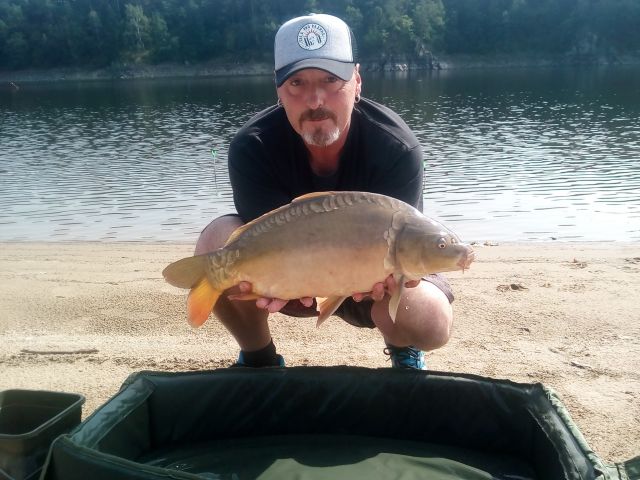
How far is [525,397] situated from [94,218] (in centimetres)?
933

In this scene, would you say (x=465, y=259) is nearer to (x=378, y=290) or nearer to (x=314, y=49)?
(x=378, y=290)

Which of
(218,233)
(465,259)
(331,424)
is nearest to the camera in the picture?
(465,259)

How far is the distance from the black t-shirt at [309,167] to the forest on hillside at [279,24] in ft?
203

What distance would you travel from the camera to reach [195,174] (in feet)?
48.2

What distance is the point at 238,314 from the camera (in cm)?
280

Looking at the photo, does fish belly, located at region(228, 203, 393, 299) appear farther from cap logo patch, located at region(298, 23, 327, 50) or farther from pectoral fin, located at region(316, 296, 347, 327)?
cap logo patch, located at region(298, 23, 327, 50)

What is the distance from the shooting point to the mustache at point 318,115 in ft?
8.61

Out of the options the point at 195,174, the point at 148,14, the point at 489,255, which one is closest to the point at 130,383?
the point at 489,255

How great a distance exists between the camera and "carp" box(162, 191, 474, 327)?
223 centimetres

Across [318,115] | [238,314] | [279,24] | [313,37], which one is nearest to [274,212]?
[318,115]

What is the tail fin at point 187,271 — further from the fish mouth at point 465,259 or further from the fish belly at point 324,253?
the fish mouth at point 465,259

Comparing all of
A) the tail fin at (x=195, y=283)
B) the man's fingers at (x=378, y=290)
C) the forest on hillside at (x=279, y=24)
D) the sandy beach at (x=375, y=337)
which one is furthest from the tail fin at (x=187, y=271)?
the forest on hillside at (x=279, y=24)

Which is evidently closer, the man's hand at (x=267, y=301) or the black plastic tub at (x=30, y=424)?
the black plastic tub at (x=30, y=424)

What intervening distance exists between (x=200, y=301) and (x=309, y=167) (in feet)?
2.60
